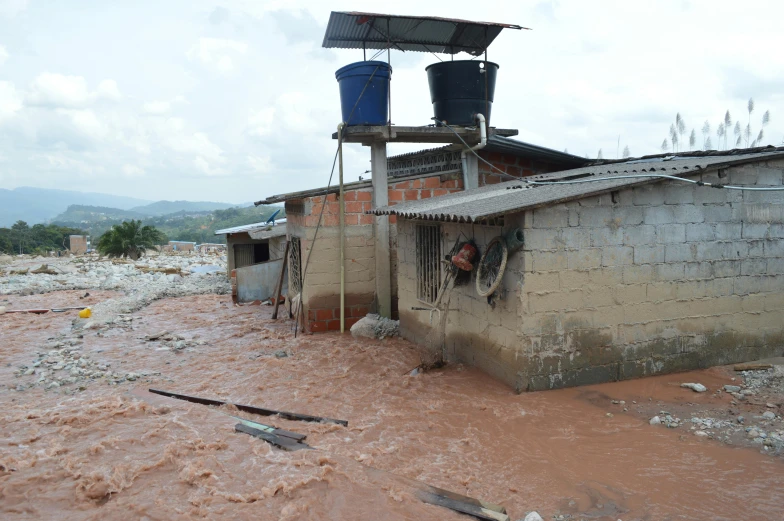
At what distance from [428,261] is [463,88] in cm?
317

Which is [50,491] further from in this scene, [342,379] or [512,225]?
[512,225]

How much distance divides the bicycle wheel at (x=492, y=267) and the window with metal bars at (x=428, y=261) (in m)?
1.50

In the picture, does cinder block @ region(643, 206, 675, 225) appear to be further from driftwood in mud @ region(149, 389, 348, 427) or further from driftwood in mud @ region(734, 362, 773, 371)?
driftwood in mud @ region(149, 389, 348, 427)

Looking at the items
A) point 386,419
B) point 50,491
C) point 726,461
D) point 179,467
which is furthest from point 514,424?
point 50,491

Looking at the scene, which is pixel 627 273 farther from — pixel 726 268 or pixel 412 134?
pixel 412 134

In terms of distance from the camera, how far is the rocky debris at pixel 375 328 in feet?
31.1

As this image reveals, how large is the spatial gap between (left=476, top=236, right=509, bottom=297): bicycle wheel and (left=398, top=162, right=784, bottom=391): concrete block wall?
148 mm

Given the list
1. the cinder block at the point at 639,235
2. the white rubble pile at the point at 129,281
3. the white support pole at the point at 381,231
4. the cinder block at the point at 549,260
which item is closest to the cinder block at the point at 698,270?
the cinder block at the point at 639,235

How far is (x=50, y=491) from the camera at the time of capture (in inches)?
181

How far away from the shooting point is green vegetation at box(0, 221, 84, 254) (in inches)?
1486

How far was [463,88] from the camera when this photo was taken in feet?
31.4

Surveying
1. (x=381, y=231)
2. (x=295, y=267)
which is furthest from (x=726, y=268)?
(x=295, y=267)

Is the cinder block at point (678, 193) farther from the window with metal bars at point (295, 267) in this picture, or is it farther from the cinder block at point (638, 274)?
the window with metal bars at point (295, 267)

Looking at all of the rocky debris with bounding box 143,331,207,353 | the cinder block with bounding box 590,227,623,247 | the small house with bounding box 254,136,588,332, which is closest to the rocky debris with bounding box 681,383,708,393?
the cinder block with bounding box 590,227,623,247
